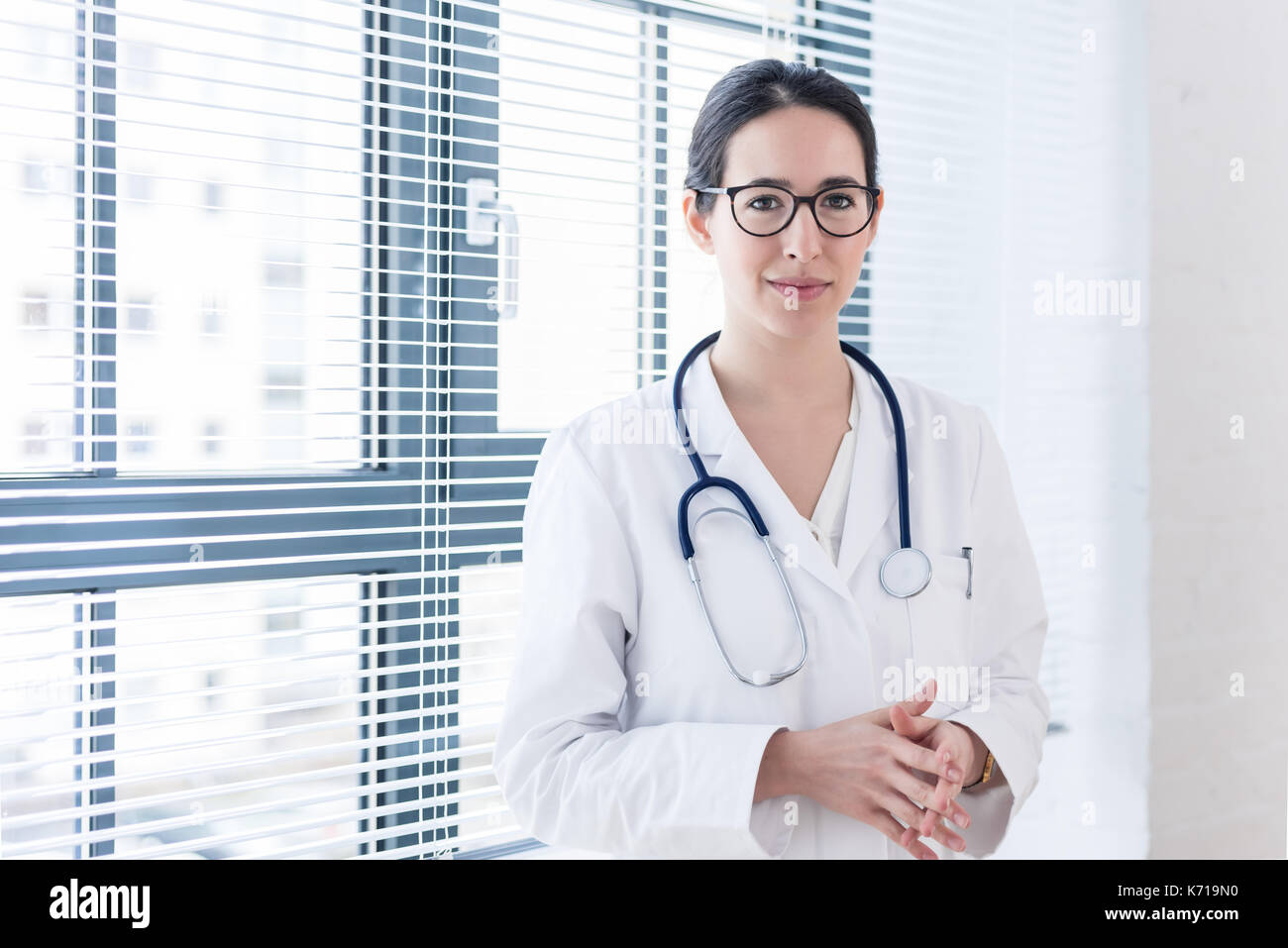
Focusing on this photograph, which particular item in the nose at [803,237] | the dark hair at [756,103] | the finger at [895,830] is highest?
the dark hair at [756,103]

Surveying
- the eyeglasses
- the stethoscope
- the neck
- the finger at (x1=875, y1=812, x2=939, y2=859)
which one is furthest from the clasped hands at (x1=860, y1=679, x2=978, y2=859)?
the eyeglasses

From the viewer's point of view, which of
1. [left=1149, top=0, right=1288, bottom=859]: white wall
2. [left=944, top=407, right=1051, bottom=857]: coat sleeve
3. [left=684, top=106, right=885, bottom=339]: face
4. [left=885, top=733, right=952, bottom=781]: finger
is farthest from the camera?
[left=1149, top=0, right=1288, bottom=859]: white wall

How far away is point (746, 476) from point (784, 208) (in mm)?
284

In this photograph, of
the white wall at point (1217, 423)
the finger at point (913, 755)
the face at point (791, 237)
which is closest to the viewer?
the finger at point (913, 755)

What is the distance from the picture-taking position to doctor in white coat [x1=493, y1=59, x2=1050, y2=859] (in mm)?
898

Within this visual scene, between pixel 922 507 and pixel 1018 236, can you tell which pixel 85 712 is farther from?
pixel 1018 236

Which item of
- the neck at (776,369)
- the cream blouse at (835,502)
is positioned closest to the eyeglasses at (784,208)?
the neck at (776,369)

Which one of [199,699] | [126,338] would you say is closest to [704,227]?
[126,338]

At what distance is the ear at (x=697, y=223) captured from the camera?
1046 mm

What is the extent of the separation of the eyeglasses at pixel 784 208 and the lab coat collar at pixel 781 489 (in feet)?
0.60

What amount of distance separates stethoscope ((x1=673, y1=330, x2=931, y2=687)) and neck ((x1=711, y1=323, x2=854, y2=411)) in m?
0.05

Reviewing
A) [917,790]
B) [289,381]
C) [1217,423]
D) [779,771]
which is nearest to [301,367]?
[289,381]

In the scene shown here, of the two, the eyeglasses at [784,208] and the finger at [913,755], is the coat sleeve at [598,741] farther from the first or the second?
the eyeglasses at [784,208]

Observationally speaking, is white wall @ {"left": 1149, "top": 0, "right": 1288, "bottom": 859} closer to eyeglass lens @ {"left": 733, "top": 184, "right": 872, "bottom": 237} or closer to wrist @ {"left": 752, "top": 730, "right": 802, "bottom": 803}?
eyeglass lens @ {"left": 733, "top": 184, "right": 872, "bottom": 237}
